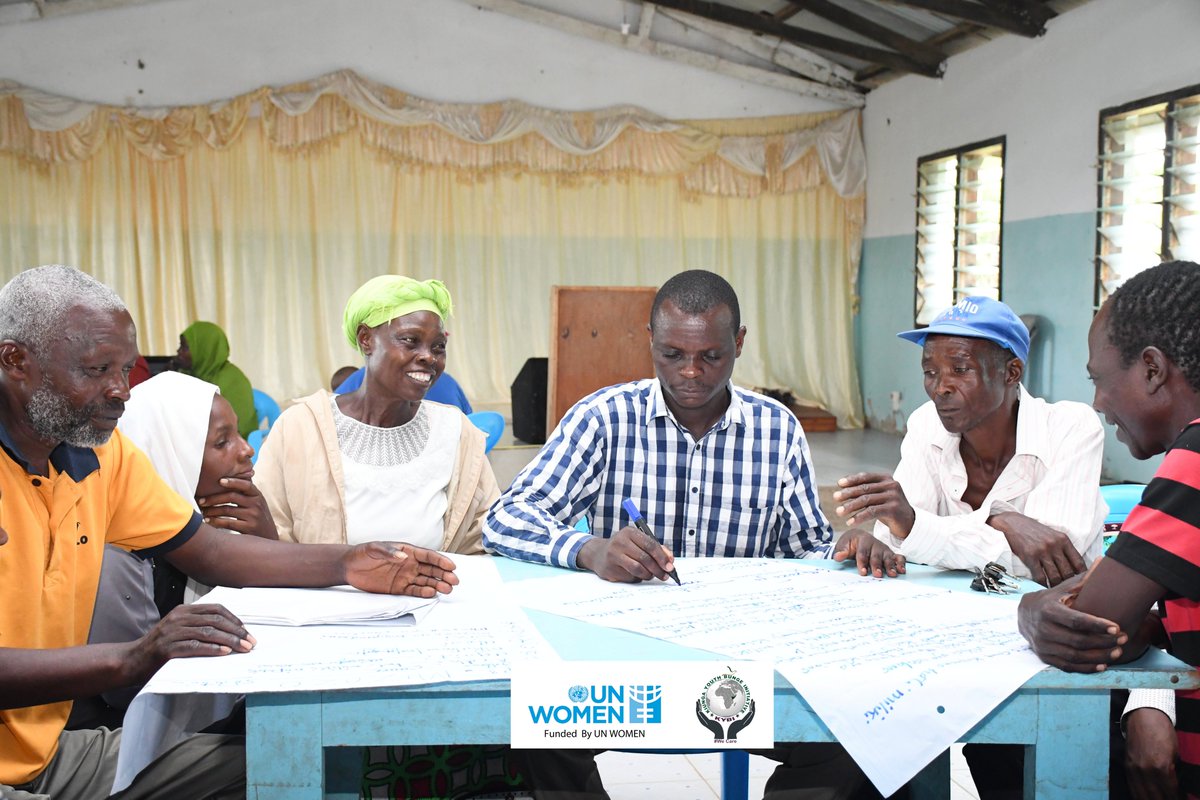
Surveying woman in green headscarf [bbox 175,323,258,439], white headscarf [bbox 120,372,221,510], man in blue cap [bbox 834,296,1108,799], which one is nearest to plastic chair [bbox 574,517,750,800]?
man in blue cap [bbox 834,296,1108,799]

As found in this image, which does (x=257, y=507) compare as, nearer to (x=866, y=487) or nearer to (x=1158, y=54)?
(x=866, y=487)

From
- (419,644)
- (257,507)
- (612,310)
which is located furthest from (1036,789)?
(612,310)

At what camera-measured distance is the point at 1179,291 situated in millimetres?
1674

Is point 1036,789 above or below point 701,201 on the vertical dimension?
below

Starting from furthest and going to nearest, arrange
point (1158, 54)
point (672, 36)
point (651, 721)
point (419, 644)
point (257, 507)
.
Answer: point (672, 36) → point (1158, 54) → point (257, 507) → point (419, 644) → point (651, 721)

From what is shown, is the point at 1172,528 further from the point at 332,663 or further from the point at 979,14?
the point at 979,14

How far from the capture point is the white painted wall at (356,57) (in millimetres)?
10406

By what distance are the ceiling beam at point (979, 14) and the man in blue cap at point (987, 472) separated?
649 centimetres

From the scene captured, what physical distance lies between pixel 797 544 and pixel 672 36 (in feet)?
32.2

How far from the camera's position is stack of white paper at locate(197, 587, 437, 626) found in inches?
69.9

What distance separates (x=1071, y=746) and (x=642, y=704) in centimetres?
65

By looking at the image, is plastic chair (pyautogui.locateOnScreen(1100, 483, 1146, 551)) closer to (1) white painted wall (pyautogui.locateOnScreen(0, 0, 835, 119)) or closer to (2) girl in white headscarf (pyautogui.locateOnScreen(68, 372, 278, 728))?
(2) girl in white headscarf (pyautogui.locateOnScreen(68, 372, 278, 728))

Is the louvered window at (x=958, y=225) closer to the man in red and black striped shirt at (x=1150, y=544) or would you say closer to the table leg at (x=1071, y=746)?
the man in red and black striped shirt at (x=1150, y=544)

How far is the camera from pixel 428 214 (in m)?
11.1
